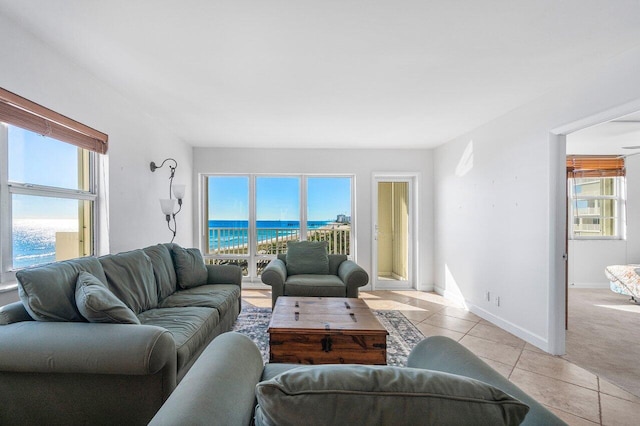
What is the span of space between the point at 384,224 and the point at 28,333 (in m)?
4.82

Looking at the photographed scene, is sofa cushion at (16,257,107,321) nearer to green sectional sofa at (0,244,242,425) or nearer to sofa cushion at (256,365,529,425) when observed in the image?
green sectional sofa at (0,244,242,425)

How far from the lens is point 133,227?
3.28m

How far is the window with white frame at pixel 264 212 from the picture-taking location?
539cm

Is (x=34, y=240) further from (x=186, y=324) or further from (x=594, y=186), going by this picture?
(x=594, y=186)

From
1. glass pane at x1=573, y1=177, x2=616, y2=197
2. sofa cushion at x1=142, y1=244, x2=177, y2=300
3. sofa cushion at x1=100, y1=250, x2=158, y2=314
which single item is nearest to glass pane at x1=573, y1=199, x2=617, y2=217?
glass pane at x1=573, y1=177, x2=616, y2=197

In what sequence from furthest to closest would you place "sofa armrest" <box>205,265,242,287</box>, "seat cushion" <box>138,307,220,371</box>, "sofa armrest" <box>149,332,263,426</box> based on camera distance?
"sofa armrest" <box>205,265,242,287</box>, "seat cushion" <box>138,307,220,371</box>, "sofa armrest" <box>149,332,263,426</box>

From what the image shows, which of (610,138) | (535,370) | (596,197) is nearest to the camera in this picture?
(535,370)

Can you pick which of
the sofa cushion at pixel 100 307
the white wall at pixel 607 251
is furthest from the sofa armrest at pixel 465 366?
the white wall at pixel 607 251

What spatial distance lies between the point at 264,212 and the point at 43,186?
129 inches

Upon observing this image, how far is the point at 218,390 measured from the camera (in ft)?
2.95

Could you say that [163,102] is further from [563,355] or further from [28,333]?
[563,355]

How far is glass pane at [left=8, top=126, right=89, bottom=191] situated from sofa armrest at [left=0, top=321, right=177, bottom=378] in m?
1.20

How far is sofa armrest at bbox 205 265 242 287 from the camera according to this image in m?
3.53

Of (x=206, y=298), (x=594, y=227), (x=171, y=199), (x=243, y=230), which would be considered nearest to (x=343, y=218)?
(x=243, y=230)
